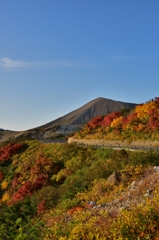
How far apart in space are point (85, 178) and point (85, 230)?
11388 mm

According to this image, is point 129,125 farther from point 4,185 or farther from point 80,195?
point 80,195

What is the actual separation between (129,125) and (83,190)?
18.4m

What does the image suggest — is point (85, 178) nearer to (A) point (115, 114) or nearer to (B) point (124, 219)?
(B) point (124, 219)

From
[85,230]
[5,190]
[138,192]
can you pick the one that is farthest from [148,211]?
[5,190]

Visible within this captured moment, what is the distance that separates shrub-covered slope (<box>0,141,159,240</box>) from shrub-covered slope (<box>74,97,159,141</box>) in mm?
5693

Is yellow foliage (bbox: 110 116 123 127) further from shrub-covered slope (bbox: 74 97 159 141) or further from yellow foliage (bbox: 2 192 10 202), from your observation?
yellow foliage (bbox: 2 192 10 202)

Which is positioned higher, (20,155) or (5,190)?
(20,155)

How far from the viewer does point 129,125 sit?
36.8 m

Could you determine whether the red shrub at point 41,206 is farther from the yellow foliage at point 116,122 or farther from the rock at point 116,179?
the yellow foliage at point 116,122

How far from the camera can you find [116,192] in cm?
1664

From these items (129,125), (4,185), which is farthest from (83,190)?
(129,125)

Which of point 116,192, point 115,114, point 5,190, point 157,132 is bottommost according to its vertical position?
point 5,190

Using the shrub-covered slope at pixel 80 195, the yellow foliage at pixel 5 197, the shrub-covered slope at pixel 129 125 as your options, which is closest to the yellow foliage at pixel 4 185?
the shrub-covered slope at pixel 80 195

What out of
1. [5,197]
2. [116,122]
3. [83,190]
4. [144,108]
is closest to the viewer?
[83,190]
